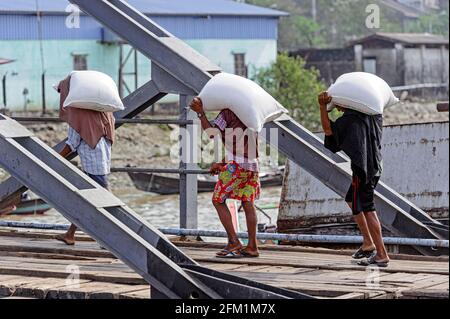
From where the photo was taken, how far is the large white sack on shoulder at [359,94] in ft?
25.9

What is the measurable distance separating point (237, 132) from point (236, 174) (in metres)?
0.36

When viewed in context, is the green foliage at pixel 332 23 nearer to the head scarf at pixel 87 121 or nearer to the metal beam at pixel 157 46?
the metal beam at pixel 157 46

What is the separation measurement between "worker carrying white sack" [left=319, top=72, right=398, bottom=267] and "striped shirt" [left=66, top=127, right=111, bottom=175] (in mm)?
1915

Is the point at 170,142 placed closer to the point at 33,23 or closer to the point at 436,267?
the point at 33,23

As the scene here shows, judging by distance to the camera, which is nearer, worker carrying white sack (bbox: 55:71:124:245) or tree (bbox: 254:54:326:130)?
worker carrying white sack (bbox: 55:71:124:245)

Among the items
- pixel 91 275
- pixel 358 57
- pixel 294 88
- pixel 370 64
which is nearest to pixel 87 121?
pixel 91 275

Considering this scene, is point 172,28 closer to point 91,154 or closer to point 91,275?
point 91,154

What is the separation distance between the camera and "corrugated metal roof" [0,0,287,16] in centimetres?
3441

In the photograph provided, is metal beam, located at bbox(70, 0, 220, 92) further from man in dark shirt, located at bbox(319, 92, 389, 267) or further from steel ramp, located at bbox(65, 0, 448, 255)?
man in dark shirt, located at bbox(319, 92, 389, 267)

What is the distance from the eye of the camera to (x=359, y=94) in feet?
25.9

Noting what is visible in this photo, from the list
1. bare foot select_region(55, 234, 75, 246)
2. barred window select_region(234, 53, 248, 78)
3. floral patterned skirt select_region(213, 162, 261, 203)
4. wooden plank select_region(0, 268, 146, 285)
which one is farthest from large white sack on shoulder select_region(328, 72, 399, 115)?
barred window select_region(234, 53, 248, 78)

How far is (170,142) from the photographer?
3384 cm
